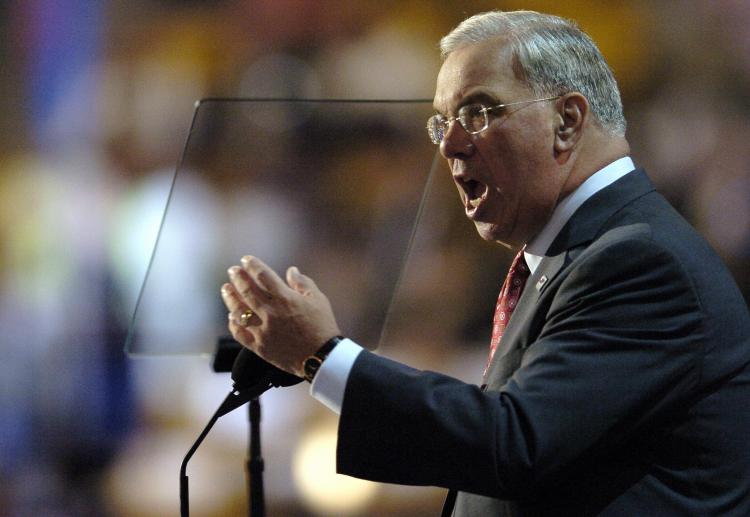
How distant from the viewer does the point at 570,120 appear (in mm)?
1630

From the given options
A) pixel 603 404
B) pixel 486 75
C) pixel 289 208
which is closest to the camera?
pixel 603 404

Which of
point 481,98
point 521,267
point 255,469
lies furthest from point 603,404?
point 255,469

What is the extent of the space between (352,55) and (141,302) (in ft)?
7.18

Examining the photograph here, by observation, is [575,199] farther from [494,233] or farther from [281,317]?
[281,317]

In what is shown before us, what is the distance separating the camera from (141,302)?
6.24ft

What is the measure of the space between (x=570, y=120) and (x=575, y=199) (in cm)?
13

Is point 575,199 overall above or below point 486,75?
below

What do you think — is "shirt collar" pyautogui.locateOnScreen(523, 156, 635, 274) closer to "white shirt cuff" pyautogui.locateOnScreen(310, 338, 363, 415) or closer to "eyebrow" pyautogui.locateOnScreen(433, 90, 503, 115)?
"eyebrow" pyautogui.locateOnScreen(433, 90, 503, 115)

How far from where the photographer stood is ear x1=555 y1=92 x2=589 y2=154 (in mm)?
1624

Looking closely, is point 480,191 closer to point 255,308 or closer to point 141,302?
point 255,308

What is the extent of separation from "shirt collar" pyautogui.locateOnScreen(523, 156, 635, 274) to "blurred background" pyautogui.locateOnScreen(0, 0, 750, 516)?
5.65 feet

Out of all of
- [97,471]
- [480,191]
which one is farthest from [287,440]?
[480,191]

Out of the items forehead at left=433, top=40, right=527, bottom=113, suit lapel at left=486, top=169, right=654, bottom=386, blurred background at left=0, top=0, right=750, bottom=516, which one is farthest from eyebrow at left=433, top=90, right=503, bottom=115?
blurred background at left=0, top=0, right=750, bottom=516

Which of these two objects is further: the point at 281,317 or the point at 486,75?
the point at 486,75
